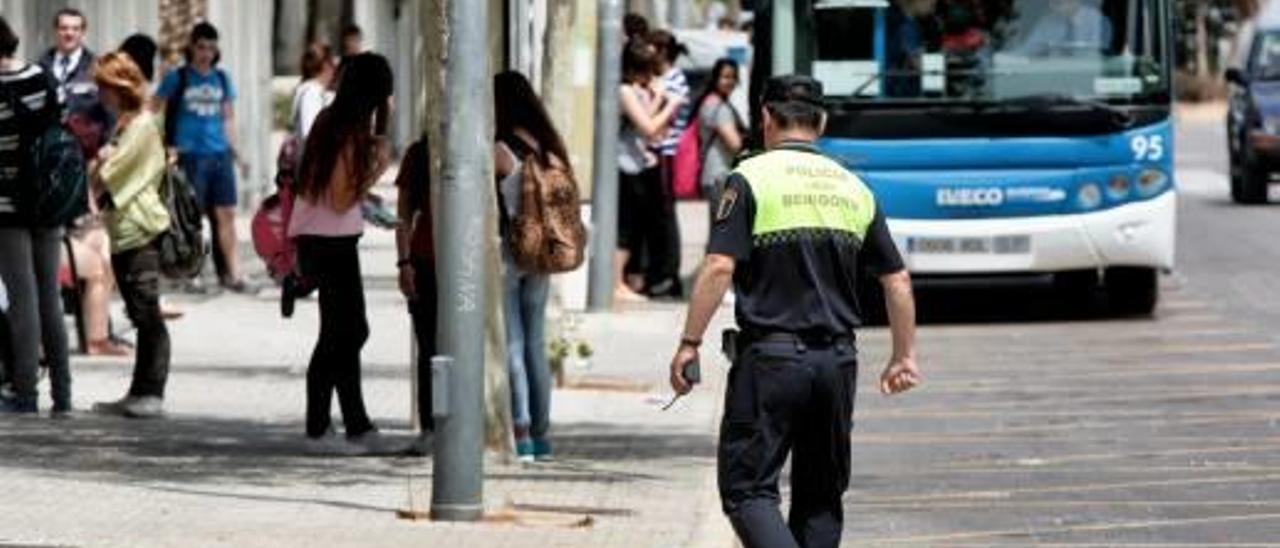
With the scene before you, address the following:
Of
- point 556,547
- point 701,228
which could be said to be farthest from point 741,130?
point 556,547

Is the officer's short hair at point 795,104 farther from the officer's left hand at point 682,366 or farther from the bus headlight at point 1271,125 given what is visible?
the bus headlight at point 1271,125

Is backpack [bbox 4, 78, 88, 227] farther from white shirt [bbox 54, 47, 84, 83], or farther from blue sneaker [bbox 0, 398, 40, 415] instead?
white shirt [bbox 54, 47, 84, 83]

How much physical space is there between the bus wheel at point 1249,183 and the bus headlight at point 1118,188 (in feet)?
54.1

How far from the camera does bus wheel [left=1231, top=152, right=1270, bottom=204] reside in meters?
38.8

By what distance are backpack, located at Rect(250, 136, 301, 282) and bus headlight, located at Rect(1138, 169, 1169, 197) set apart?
309 inches

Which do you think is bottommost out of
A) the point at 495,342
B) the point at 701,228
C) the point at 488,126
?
the point at 701,228

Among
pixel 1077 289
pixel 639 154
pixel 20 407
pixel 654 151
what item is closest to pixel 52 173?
pixel 20 407

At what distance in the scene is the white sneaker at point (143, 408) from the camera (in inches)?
635

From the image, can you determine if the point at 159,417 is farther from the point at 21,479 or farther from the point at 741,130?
the point at 741,130

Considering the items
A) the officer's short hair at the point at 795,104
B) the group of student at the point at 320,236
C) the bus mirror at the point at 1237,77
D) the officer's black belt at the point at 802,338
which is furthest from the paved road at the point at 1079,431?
the bus mirror at the point at 1237,77

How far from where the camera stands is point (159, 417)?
16234mm

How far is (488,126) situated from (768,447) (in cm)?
310

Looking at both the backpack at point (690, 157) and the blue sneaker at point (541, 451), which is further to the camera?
the backpack at point (690, 157)

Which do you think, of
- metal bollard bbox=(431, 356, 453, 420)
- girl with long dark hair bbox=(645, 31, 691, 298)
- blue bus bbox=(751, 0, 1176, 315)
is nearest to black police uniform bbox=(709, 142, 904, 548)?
metal bollard bbox=(431, 356, 453, 420)
